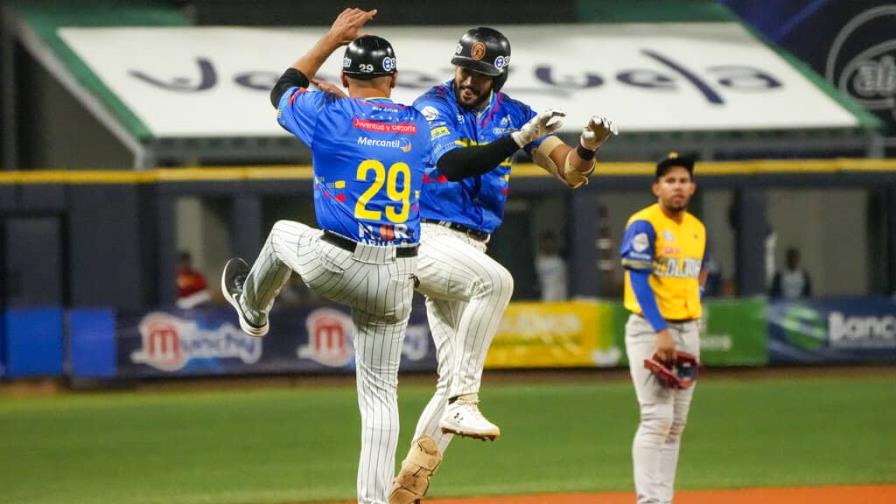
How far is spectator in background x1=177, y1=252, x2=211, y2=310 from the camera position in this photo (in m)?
18.0

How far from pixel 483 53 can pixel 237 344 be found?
36.8ft

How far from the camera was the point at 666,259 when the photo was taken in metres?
7.89

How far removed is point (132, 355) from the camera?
1733cm

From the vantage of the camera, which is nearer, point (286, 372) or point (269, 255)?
point (269, 255)

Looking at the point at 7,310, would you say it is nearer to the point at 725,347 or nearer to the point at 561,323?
the point at 561,323

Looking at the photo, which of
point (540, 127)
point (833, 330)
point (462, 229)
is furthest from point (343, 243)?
point (833, 330)

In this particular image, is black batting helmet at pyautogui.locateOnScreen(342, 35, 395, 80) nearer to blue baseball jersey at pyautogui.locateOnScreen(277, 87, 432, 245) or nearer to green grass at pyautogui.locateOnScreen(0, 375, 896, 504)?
blue baseball jersey at pyautogui.locateOnScreen(277, 87, 432, 245)

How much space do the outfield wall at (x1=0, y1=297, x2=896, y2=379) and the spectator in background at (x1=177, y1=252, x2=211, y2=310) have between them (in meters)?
0.59

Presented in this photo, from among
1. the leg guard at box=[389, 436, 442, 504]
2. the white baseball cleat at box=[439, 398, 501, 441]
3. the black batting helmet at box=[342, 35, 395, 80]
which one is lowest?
the leg guard at box=[389, 436, 442, 504]

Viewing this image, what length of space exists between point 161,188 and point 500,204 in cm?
1100

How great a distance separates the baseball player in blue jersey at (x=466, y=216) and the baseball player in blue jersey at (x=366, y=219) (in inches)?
10.2

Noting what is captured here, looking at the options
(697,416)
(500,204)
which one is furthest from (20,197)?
(500,204)

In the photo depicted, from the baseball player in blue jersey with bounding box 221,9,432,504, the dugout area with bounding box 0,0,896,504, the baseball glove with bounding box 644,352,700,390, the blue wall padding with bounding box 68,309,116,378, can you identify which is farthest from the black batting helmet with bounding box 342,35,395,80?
the blue wall padding with bounding box 68,309,116,378

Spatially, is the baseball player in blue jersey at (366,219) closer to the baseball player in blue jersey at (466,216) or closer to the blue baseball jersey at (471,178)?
the baseball player in blue jersey at (466,216)
